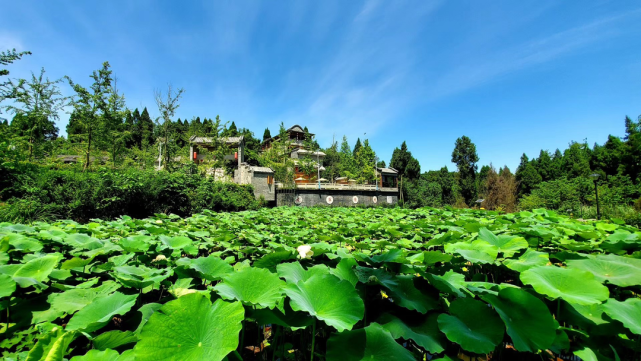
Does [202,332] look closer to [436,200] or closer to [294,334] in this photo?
[294,334]

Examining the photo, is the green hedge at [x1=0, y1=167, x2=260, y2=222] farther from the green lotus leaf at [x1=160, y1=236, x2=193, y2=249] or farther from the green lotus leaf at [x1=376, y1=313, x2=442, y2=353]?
the green lotus leaf at [x1=376, y1=313, x2=442, y2=353]

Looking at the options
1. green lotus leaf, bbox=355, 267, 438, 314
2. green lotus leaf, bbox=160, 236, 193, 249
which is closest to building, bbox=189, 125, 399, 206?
green lotus leaf, bbox=160, 236, 193, 249

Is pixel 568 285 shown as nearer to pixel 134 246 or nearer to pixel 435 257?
pixel 435 257

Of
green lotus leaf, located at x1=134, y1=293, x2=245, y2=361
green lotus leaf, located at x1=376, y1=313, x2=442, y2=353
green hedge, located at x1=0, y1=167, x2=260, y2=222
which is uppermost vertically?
green hedge, located at x1=0, y1=167, x2=260, y2=222

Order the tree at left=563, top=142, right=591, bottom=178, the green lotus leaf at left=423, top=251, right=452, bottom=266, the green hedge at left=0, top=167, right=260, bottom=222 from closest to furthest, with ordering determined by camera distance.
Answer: the green lotus leaf at left=423, top=251, right=452, bottom=266, the green hedge at left=0, top=167, right=260, bottom=222, the tree at left=563, top=142, right=591, bottom=178

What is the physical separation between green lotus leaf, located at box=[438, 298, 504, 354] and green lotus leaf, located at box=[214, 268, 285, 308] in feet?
1.68

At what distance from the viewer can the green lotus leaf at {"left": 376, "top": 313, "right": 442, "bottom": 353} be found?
726 millimetres

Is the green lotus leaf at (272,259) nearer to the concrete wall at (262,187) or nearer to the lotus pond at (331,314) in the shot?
the lotus pond at (331,314)

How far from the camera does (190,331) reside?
2.08 feet

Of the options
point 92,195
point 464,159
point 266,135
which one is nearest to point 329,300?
point 92,195

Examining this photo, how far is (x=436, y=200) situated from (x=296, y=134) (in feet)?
79.6

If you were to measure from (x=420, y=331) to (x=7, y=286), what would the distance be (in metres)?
1.42

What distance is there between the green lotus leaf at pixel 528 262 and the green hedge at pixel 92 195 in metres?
9.08

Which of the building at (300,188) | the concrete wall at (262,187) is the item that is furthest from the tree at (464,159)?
the concrete wall at (262,187)
